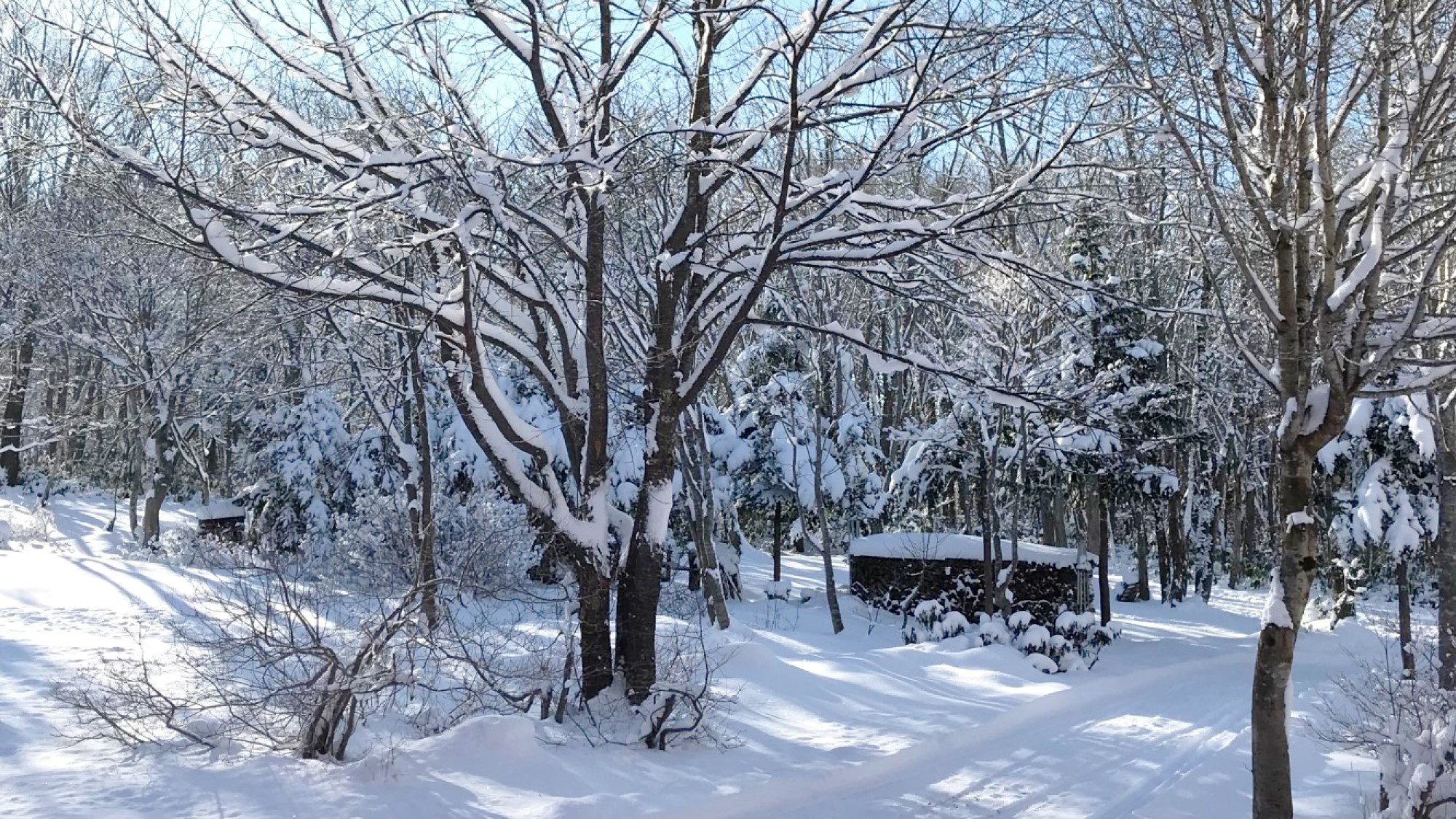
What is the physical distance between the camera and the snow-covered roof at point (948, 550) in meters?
18.9

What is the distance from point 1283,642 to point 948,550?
13.2m

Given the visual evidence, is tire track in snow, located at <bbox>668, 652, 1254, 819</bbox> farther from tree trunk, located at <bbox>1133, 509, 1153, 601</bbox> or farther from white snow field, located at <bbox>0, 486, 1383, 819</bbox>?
tree trunk, located at <bbox>1133, 509, 1153, 601</bbox>

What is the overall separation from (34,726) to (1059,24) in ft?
25.0

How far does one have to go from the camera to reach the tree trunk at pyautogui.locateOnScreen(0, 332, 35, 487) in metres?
25.8

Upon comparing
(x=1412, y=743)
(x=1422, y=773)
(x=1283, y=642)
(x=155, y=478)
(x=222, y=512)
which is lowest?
(x=1422, y=773)

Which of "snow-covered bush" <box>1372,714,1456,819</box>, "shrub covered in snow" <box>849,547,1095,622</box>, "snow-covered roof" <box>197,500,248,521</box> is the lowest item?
"snow-covered bush" <box>1372,714,1456,819</box>

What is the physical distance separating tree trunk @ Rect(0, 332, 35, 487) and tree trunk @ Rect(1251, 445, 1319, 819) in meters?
25.1

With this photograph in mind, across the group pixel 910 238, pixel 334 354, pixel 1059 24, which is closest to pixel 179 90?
→ pixel 910 238

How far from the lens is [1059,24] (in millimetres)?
7086

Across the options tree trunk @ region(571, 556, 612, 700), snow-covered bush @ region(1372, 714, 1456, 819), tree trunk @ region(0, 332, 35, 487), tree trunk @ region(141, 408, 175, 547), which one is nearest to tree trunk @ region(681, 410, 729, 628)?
tree trunk @ region(571, 556, 612, 700)

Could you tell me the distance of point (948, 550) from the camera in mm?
18922

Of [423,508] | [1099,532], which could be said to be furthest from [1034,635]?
[1099,532]

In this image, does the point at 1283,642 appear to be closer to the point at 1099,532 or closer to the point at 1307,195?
the point at 1307,195

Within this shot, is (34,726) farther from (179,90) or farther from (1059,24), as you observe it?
(1059,24)
